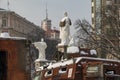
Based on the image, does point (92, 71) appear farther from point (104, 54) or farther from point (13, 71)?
point (104, 54)

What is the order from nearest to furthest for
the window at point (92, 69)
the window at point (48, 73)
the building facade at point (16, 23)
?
the window at point (92, 69) → the window at point (48, 73) → the building facade at point (16, 23)

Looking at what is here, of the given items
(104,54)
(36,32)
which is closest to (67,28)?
(104,54)

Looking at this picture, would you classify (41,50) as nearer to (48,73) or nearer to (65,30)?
(65,30)

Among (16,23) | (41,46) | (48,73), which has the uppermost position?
(16,23)

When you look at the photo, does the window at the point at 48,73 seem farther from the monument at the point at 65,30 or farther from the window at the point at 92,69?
the monument at the point at 65,30

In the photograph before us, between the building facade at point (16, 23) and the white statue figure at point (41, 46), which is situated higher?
the building facade at point (16, 23)

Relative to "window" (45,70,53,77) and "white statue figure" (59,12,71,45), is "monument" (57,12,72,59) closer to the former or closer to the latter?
"white statue figure" (59,12,71,45)

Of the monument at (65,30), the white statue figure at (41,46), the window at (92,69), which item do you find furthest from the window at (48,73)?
the white statue figure at (41,46)

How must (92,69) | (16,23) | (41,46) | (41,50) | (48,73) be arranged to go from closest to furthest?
(92,69)
(48,73)
(41,46)
(41,50)
(16,23)

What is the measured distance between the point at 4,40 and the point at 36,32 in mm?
87688

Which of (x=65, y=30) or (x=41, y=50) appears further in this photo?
(x=41, y=50)

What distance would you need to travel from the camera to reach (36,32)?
3905 inches

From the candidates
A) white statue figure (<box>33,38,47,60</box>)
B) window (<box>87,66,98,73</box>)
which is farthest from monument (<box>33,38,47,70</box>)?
window (<box>87,66,98,73</box>)

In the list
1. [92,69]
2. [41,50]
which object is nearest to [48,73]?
[92,69]
